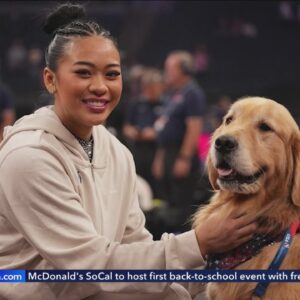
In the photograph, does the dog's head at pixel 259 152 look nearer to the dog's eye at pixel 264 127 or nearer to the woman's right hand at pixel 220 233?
the dog's eye at pixel 264 127

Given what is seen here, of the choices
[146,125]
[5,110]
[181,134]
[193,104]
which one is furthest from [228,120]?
[146,125]

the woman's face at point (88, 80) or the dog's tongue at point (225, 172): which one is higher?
the woman's face at point (88, 80)

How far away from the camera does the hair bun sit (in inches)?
115

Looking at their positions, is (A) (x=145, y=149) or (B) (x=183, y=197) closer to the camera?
(B) (x=183, y=197)

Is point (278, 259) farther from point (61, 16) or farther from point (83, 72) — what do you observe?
point (61, 16)

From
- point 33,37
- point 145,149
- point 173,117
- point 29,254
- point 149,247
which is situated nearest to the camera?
point 149,247

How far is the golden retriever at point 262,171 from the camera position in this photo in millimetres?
2717

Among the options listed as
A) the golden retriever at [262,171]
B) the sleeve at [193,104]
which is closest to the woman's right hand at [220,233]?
the golden retriever at [262,171]

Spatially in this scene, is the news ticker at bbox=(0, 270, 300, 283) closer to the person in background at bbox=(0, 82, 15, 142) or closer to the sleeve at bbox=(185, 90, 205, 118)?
the sleeve at bbox=(185, 90, 205, 118)

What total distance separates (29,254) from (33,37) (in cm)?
1335

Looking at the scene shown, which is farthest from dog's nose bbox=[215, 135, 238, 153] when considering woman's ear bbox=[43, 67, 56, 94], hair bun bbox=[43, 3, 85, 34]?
hair bun bbox=[43, 3, 85, 34]

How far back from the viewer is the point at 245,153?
8.84ft

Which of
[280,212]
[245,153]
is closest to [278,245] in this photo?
[280,212]

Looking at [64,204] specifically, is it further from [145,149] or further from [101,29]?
[145,149]
